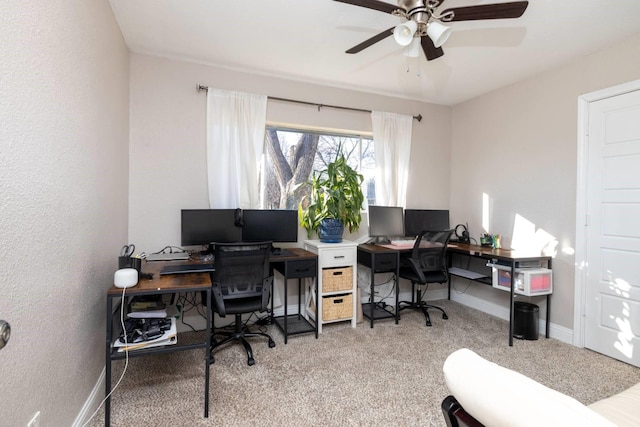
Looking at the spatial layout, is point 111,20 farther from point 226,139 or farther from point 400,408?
point 400,408

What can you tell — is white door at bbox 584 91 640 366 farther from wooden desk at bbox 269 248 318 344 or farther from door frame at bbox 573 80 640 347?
wooden desk at bbox 269 248 318 344

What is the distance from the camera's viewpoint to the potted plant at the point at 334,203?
322 centimetres

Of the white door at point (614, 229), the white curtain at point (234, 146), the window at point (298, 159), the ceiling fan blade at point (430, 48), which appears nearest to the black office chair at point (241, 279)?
the white curtain at point (234, 146)

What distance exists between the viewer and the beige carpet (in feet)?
6.02

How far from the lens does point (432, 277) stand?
3348 millimetres

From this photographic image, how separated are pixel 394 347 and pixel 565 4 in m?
2.87

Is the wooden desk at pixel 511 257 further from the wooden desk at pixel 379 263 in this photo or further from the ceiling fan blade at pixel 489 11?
the ceiling fan blade at pixel 489 11

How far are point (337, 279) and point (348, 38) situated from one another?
2.20m

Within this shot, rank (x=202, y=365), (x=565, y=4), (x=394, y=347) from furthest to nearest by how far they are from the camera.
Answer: (x=394, y=347) < (x=202, y=365) < (x=565, y=4)

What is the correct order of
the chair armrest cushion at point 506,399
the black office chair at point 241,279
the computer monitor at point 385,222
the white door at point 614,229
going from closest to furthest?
the chair armrest cushion at point 506,399 < the black office chair at point 241,279 < the white door at point 614,229 < the computer monitor at point 385,222

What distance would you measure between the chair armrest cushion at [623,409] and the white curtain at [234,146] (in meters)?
2.81

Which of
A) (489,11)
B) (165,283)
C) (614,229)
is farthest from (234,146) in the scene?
(614,229)

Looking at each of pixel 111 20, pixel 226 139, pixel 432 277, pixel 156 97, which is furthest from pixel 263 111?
pixel 432 277

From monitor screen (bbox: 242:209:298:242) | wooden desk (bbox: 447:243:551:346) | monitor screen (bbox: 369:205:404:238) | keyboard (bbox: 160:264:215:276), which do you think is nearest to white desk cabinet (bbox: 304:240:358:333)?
monitor screen (bbox: 242:209:298:242)
